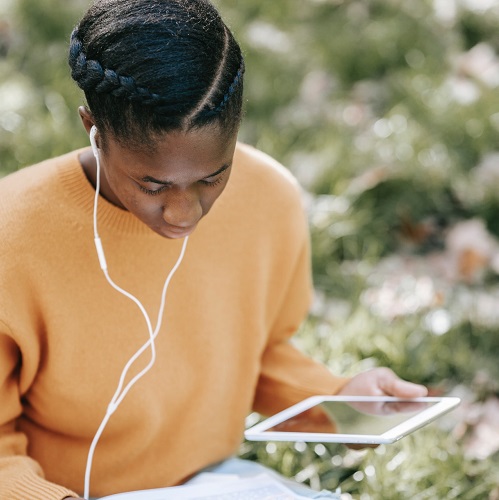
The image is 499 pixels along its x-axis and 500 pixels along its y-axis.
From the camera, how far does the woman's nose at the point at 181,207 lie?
1.28 m

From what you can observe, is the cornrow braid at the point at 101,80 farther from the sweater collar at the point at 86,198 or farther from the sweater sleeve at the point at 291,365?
the sweater sleeve at the point at 291,365

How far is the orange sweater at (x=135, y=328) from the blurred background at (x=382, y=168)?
1.12ft

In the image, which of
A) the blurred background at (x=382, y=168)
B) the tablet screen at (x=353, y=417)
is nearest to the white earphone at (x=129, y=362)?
the tablet screen at (x=353, y=417)

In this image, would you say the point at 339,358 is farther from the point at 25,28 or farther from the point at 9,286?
the point at 25,28

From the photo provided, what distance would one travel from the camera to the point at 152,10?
1.22 metres

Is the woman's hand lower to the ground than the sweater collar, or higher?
lower

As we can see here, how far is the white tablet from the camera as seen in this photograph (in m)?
1.46

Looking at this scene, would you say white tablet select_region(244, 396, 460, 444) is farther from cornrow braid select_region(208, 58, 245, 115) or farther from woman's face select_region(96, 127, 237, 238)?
cornrow braid select_region(208, 58, 245, 115)

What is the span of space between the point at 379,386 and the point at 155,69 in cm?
78

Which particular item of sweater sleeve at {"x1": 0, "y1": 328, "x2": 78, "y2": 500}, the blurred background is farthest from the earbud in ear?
the blurred background

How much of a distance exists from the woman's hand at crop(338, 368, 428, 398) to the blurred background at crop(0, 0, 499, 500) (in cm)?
15

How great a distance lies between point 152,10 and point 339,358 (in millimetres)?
1216

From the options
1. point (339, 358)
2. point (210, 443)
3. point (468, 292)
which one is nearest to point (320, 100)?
point (468, 292)

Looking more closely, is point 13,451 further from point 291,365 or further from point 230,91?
point 230,91
